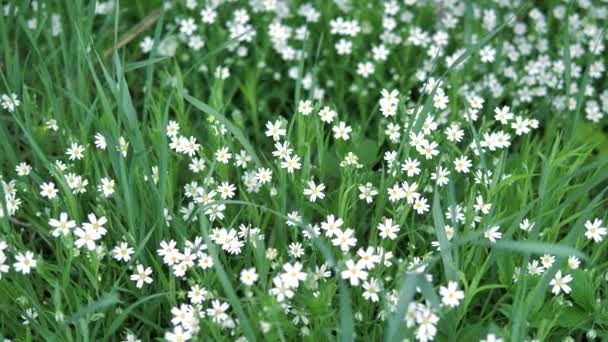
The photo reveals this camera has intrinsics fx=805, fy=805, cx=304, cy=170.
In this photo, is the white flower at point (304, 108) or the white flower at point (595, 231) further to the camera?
the white flower at point (304, 108)

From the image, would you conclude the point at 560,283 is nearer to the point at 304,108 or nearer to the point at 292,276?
the point at 292,276

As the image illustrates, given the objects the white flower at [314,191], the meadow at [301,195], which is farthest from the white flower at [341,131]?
the white flower at [314,191]

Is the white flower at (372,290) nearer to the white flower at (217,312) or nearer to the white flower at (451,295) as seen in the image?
the white flower at (451,295)

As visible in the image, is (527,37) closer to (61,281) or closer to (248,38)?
(248,38)

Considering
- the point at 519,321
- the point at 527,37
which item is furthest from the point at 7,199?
the point at 527,37

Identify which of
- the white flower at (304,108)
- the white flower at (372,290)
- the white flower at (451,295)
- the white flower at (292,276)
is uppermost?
the white flower at (304,108)

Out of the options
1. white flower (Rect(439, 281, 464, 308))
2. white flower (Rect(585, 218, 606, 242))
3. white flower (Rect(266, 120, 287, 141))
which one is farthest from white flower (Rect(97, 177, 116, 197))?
white flower (Rect(585, 218, 606, 242))

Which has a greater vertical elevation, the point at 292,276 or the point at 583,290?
the point at 292,276

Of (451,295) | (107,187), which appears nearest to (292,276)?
(451,295)
